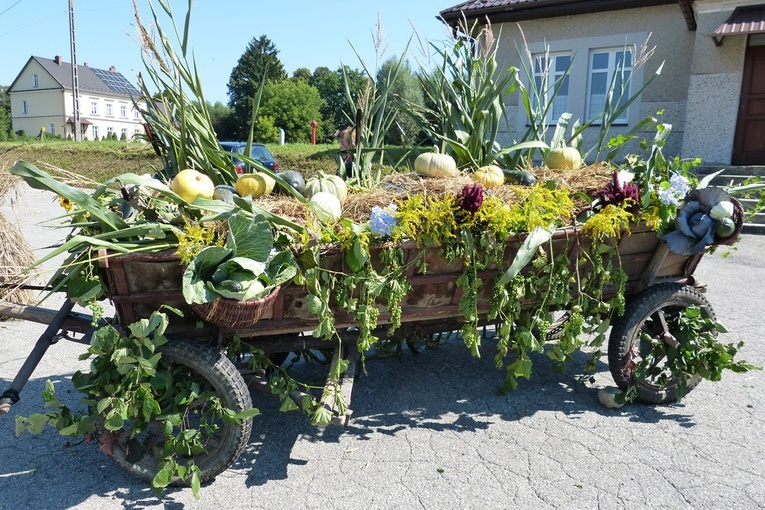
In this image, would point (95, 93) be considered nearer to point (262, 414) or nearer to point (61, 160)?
point (61, 160)

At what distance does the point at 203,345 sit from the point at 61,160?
79.7 ft

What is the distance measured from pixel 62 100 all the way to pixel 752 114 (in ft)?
206

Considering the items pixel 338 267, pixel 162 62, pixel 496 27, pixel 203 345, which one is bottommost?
pixel 203 345

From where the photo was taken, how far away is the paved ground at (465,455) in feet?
8.19

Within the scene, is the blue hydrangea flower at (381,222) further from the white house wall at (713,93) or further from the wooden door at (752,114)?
the wooden door at (752,114)

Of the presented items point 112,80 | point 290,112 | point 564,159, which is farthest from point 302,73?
point 564,159

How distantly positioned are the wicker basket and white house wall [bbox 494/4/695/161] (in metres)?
10.1

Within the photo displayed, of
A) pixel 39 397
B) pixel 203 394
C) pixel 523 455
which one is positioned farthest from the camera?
pixel 39 397

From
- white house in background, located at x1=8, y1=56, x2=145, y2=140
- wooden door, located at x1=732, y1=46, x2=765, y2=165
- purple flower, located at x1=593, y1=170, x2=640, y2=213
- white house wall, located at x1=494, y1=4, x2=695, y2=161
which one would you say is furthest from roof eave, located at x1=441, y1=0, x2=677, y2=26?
white house in background, located at x1=8, y1=56, x2=145, y2=140

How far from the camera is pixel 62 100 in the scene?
58.6m

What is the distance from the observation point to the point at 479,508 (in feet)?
7.96

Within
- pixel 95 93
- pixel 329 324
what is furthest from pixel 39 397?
pixel 95 93

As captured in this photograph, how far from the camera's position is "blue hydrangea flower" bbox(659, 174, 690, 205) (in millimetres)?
2869

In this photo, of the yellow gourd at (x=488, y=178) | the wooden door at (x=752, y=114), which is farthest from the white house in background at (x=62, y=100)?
the yellow gourd at (x=488, y=178)
